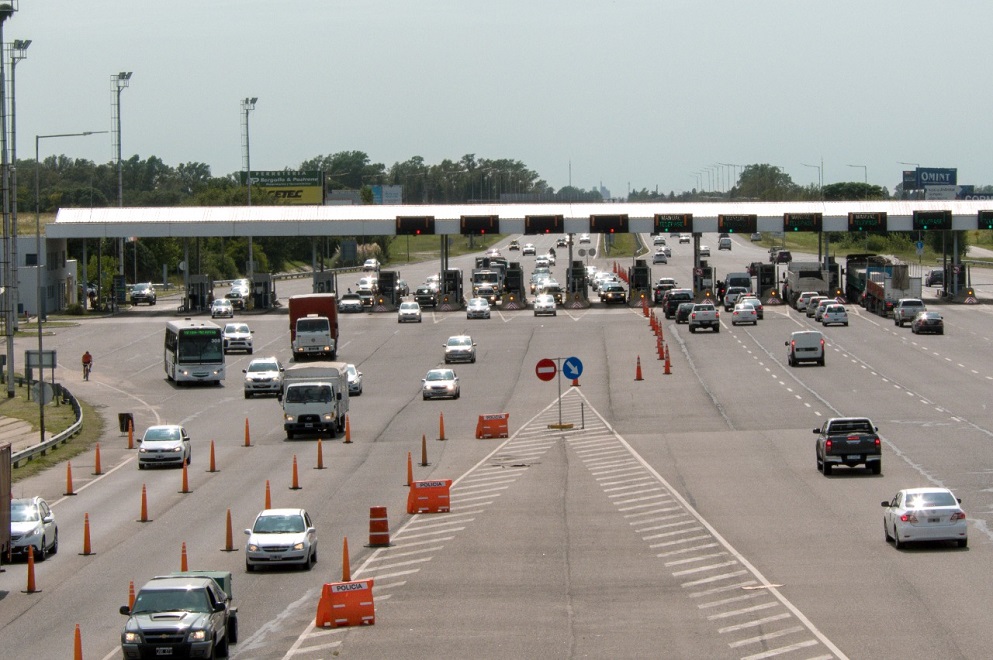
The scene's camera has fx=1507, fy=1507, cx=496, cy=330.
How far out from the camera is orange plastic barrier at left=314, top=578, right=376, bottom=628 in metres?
23.2

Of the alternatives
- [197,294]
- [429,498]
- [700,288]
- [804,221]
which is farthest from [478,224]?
[429,498]

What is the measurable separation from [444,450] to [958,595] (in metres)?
23.7

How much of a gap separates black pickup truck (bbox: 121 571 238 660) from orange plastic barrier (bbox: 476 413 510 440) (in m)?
27.5

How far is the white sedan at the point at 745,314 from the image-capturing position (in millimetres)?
88562

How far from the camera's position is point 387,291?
111 meters

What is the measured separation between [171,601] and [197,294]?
8847 cm

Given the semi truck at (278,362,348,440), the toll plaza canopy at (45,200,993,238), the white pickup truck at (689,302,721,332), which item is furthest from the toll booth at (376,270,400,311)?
the semi truck at (278,362,348,440)

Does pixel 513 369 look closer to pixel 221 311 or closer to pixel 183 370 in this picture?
pixel 183 370

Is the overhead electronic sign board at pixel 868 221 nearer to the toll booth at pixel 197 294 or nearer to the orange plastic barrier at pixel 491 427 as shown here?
the toll booth at pixel 197 294

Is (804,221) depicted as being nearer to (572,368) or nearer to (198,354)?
(198,354)

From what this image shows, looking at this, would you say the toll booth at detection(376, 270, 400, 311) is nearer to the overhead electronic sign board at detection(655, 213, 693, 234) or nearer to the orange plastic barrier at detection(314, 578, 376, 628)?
the overhead electronic sign board at detection(655, 213, 693, 234)

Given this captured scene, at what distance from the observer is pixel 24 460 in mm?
46375

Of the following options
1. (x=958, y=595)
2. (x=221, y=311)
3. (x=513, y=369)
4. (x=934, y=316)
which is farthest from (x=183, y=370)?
(x=958, y=595)

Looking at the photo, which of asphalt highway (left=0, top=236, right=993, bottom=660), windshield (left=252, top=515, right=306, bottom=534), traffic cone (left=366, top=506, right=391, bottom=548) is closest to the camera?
asphalt highway (left=0, top=236, right=993, bottom=660)
